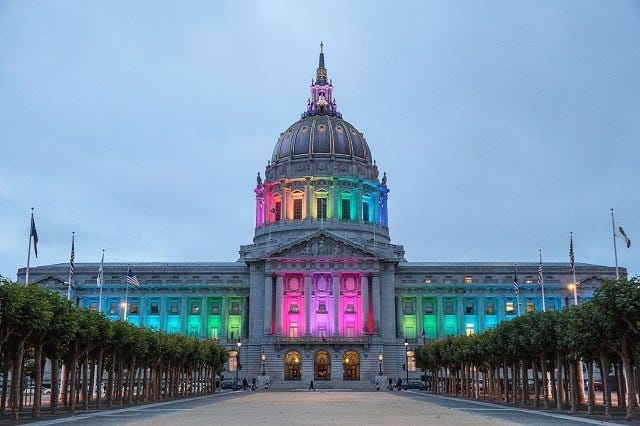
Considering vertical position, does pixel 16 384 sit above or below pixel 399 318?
below

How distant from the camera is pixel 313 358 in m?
140

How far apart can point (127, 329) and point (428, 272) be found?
94592 millimetres

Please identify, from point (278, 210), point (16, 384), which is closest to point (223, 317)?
point (278, 210)

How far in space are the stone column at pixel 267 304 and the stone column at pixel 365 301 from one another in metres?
16.5

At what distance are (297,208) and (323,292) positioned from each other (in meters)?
30.3

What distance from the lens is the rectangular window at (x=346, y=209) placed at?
170625 millimetres

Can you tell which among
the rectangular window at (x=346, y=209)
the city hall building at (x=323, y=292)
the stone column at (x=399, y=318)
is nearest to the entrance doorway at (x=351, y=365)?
the city hall building at (x=323, y=292)

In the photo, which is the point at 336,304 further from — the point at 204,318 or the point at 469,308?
the point at 469,308

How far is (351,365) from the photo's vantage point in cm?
14188

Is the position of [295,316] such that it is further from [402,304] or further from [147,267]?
[147,267]

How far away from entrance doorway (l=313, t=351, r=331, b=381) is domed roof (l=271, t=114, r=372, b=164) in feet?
164

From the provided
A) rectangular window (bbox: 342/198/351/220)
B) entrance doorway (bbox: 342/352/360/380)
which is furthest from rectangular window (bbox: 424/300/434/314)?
rectangular window (bbox: 342/198/351/220)

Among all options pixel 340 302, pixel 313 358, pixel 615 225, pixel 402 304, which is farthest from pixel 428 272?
pixel 615 225

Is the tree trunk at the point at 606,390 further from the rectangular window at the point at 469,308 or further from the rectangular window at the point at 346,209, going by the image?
the rectangular window at the point at 346,209
